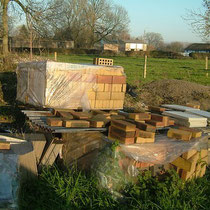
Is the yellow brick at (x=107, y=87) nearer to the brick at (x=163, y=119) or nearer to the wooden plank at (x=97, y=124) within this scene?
the brick at (x=163, y=119)

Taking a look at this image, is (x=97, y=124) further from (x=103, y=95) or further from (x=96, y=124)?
(x=103, y=95)

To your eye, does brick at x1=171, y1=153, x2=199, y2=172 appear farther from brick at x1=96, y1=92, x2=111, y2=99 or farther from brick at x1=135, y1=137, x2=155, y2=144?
brick at x1=96, y1=92, x2=111, y2=99

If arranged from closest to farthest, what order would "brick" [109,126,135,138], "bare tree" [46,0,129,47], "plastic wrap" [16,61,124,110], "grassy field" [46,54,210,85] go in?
"brick" [109,126,135,138] < "plastic wrap" [16,61,124,110] < "grassy field" [46,54,210,85] < "bare tree" [46,0,129,47]

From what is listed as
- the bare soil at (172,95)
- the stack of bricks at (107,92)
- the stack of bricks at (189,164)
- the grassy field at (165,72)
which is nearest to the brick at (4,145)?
the stack of bricks at (189,164)

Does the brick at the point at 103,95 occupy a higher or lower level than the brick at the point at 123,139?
higher

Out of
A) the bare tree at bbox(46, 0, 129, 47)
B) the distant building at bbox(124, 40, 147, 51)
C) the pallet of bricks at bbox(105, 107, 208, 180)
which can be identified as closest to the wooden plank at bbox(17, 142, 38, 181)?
the pallet of bricks at bbox(105, 107, 208, 180)

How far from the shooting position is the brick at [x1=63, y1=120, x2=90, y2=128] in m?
4.12

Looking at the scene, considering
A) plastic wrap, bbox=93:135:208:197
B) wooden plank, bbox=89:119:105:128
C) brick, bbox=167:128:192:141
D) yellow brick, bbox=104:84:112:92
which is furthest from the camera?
yellow brick, bbox=104:84:112:92

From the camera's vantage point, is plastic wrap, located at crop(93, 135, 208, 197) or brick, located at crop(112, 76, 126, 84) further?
brick, located at crop(112, 76, 126, 84)

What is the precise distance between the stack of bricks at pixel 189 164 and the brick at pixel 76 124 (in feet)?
4.56

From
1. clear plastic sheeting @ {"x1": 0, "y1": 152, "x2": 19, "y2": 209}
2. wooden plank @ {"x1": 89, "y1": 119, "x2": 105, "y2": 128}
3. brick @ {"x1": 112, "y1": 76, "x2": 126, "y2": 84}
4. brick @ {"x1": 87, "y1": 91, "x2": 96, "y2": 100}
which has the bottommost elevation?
clear plastic sheeting @ {"x1": 0, "y1": 152, "x2": 19, "y2": 209}

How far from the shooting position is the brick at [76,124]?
13.5 ft

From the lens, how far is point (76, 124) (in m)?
4.14

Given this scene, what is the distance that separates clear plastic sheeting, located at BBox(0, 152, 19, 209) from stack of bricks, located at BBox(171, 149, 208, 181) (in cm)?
216
